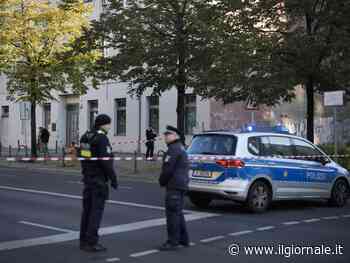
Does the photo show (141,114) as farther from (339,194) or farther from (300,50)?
(339,194)

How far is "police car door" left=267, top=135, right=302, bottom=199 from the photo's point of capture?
1303 cm

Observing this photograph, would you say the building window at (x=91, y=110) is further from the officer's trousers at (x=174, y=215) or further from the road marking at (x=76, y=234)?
the officer's trousers at (x=174, y=215)

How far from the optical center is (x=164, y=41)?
22531 mm

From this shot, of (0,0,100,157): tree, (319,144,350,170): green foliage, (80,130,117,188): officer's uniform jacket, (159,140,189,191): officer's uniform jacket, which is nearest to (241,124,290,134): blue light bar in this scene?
(159,140,189,191): officer's uniform jacket

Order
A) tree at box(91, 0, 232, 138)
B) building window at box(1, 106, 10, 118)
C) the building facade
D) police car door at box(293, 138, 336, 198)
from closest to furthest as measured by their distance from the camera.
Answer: police car door at box(293, 138, 336, 198) → tree at box(91, 0, 232, 138) → the building facade → building window at box(1, 106, 10, 118)

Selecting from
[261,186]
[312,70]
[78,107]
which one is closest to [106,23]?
[312,70]

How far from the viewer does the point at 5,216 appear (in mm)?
12008

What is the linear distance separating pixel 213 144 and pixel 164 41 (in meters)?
10.3

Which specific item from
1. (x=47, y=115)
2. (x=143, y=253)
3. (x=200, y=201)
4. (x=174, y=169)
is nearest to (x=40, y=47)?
(x=47, y=115)

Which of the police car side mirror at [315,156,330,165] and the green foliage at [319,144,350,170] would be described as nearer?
the police car side mirror at [315,156,330,165]

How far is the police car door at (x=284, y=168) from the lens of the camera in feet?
42.8

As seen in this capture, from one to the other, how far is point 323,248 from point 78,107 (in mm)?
33518

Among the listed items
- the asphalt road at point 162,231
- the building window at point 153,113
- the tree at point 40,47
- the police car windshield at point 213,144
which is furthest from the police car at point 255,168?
the building window at point 153,113

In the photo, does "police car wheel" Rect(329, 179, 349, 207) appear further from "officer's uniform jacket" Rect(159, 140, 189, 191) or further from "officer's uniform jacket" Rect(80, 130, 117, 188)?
"officer's uniform jacket" Rect(80, 130, 117, 188)
